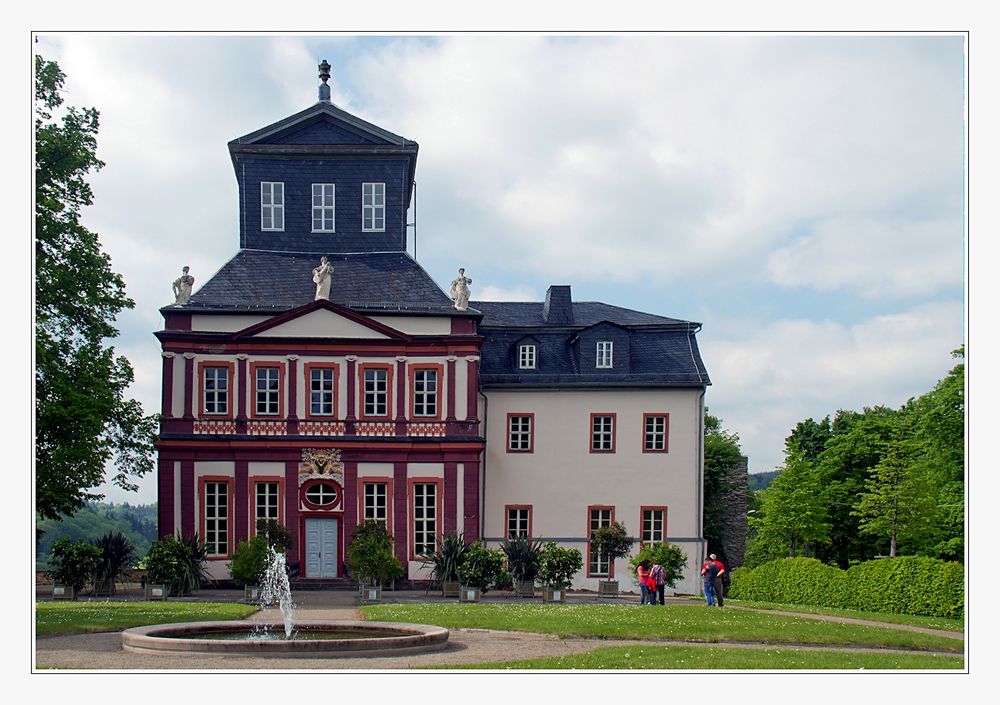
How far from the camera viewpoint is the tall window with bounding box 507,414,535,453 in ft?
135

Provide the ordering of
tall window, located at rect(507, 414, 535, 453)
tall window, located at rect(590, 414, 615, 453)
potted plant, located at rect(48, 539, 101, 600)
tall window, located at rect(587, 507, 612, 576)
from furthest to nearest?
tall window, located at rect(507, 414, 535, 453) < tall window, located at rect(590, 414, 615, 453) < tall window, located at rect(587, 507, 612, 576) < potted plant, located at rect(48, 539, 101, 600)

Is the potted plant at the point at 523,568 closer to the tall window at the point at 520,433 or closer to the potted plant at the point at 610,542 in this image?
the potted plant at the point at 610,542

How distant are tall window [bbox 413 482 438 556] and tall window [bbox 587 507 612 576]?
498 centimetres

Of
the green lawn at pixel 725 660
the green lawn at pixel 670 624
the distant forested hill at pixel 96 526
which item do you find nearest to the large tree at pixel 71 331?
the green lawn at pixel 670 624

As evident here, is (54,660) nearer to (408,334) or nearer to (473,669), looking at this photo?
(473,669)

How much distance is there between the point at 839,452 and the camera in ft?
170

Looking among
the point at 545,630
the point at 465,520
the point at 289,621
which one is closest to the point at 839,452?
the point at 465,520

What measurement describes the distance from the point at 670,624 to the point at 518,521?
16260 millimetres

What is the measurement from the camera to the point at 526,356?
42031 mm

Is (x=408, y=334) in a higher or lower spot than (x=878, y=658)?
higher

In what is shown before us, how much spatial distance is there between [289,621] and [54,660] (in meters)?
3.93

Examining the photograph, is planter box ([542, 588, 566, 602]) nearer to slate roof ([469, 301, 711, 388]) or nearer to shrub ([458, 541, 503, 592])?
shrub ([458, 541, 503, 592])

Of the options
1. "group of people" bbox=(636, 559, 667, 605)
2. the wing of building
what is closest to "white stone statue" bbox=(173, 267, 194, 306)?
the wing of building

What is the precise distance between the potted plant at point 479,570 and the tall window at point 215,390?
8.37 meters
